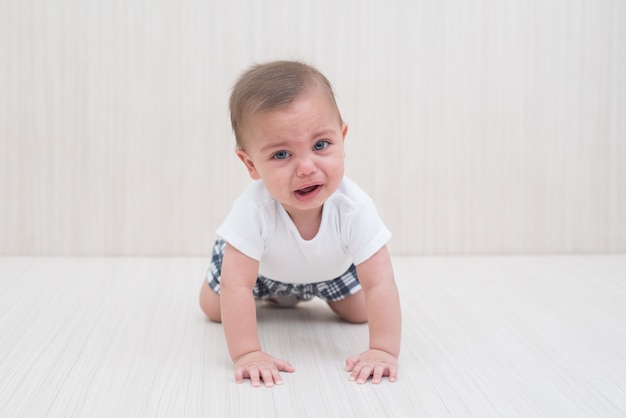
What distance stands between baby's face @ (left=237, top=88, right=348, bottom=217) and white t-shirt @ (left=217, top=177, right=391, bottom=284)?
10 centimetres

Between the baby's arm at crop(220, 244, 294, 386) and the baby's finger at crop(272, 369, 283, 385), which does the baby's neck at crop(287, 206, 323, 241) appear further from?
the baby's finger at crop(272, 369, 283, 385)

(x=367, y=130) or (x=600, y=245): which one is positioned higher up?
(x=367, y=130)

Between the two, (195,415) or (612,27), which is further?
(612,27)

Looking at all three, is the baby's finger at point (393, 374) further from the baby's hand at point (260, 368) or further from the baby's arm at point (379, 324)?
the baby's hand at point (260, 368)

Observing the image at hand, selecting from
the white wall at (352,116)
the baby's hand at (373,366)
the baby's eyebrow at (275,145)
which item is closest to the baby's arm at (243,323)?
the baby's hand at (373,366)

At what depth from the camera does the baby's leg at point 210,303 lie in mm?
1569

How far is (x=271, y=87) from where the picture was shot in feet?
4.08

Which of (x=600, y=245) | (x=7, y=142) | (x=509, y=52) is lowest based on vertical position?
(x=600, y=245)

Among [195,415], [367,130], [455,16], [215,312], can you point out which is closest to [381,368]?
[195,415]

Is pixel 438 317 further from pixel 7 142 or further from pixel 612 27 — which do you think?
pixel 7 142

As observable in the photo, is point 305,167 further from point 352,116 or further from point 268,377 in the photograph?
point 352,116

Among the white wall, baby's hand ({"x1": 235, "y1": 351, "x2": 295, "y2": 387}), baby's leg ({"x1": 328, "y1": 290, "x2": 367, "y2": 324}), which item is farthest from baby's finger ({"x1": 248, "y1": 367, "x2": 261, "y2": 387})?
the white wall

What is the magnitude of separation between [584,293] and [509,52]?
74 centimetres

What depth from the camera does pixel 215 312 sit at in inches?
62.1
